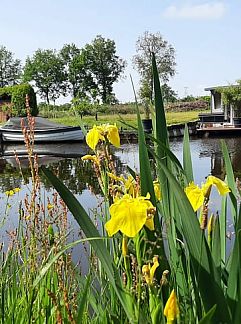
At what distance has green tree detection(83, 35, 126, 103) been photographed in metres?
55.2

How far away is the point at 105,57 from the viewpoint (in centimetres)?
5603

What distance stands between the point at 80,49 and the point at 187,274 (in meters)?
57.4

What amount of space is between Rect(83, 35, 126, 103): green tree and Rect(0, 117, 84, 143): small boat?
3239 centimetres

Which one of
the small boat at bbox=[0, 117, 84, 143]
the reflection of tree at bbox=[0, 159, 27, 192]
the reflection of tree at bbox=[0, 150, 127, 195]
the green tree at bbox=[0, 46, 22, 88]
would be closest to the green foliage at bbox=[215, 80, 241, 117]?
A: the small boat at bbox=[0, 117, 84, 143]

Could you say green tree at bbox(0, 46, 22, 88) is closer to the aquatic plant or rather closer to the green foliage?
the green foliage

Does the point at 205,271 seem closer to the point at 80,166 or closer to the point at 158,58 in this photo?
the point at 80,166

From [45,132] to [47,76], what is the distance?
34.3 metres

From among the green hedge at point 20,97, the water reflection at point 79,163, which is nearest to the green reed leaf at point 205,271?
the water reflection at point 79,163

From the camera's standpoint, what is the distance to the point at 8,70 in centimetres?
6225

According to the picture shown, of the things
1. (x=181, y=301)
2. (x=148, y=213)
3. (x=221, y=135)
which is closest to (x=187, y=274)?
(x=181, y=301)

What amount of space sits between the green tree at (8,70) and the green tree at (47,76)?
7.41 metres

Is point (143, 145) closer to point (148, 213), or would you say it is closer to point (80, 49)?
point (148, 213)

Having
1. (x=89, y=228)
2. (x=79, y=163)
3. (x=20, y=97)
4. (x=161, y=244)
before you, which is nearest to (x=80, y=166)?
(x=79, y=163)

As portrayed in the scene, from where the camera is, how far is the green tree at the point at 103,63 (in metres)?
55.2
